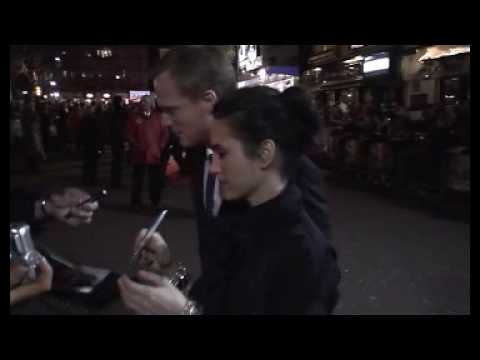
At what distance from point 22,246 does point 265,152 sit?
2.36 ft

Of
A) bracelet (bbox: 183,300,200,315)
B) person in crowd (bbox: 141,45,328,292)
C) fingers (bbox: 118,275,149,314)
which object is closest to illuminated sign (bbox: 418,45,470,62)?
person in crowd (bbox: 141,45,328,292)

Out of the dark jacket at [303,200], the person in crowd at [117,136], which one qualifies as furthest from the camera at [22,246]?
the person in crowd at [117,136]

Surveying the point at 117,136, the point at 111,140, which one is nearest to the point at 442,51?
the point at 117,136

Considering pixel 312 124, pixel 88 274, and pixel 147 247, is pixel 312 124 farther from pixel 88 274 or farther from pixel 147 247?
pixel 88 274

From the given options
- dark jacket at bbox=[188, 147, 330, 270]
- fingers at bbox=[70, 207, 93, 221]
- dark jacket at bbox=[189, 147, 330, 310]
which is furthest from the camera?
fingers at bbox=[70, 207, 93, 221]

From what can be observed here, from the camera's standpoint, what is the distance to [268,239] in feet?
4.50

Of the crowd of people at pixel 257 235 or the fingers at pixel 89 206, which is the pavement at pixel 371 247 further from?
the crowd of people at pixel 257 235

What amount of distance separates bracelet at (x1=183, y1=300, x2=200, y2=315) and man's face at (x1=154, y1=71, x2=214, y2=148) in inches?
34.8

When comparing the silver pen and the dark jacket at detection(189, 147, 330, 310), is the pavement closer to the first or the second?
the dark jacket at detection(189, 147, 330, 310)

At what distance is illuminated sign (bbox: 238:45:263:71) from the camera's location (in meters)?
18.6

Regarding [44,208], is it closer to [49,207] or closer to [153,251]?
[49,207]

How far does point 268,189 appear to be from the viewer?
4.88 feet
